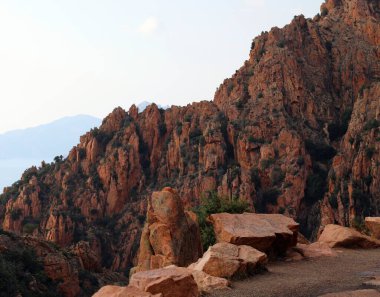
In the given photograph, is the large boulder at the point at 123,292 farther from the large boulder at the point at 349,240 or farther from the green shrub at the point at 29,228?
the green shrub at the point at 29,228

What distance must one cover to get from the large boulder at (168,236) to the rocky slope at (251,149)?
6187 centimetres

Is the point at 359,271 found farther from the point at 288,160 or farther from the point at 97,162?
the point at 97,162

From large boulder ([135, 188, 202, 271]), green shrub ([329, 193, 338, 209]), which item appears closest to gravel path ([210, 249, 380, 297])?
large boulder ([135, 188, 202, 271])

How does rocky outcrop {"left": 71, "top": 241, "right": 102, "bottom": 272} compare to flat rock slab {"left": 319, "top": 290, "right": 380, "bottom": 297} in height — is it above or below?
below

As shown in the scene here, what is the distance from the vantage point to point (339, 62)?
10781cm

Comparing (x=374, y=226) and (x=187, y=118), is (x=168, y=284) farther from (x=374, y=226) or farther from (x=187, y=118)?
(x=187, y=118)

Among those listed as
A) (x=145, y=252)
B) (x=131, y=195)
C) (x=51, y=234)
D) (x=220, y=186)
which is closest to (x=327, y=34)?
(x=220, y=186)

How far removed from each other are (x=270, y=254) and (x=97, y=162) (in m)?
88.6

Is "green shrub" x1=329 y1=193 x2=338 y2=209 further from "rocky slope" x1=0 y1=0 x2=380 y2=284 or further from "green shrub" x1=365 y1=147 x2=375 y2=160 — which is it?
"green shrub" x1=365 y1=147 x2=375 y2=160

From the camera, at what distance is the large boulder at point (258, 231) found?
840 inches

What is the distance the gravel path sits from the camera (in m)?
16.1

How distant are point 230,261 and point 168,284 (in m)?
3.81

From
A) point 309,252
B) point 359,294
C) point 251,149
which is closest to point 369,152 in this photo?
point 251,149

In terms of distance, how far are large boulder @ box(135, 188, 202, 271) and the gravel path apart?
520 cm
